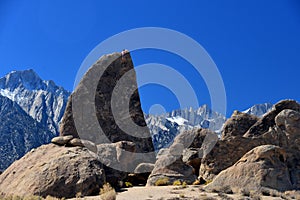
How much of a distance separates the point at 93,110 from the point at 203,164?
424 inches

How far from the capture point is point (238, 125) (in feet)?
111

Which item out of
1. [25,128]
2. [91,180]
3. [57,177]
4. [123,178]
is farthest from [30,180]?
[25,128]

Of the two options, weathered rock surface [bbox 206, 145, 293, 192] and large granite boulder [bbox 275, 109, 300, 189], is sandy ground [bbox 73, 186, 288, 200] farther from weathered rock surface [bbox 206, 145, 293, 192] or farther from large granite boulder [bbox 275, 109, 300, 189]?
large granite boulder [bbox 275, 109, 300, 189]

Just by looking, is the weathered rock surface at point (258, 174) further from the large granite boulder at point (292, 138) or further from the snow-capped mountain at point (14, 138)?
the snow-capped mountain at point (14, 138)

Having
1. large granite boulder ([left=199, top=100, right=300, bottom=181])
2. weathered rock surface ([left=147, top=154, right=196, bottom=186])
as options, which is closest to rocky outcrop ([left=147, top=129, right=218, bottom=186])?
weathered rock surface ([left=147, top=154, right=196, bottom=186])

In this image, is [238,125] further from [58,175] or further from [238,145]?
[58,175]

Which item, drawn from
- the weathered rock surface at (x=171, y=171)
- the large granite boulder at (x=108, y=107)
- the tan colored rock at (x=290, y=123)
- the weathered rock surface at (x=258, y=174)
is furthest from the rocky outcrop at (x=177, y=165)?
the tan colored rock at (x=290, y=123)

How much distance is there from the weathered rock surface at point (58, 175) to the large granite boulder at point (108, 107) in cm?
787

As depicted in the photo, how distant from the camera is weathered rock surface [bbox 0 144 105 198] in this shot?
59.2ft

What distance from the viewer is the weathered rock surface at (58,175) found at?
710 inches

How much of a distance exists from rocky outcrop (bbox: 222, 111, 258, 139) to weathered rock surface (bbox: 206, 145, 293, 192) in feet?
44.5

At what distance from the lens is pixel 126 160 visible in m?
23.3

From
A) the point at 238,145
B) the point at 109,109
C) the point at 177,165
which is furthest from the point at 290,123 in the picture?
the point at 109,109

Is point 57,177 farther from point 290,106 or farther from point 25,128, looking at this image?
point 25,128
